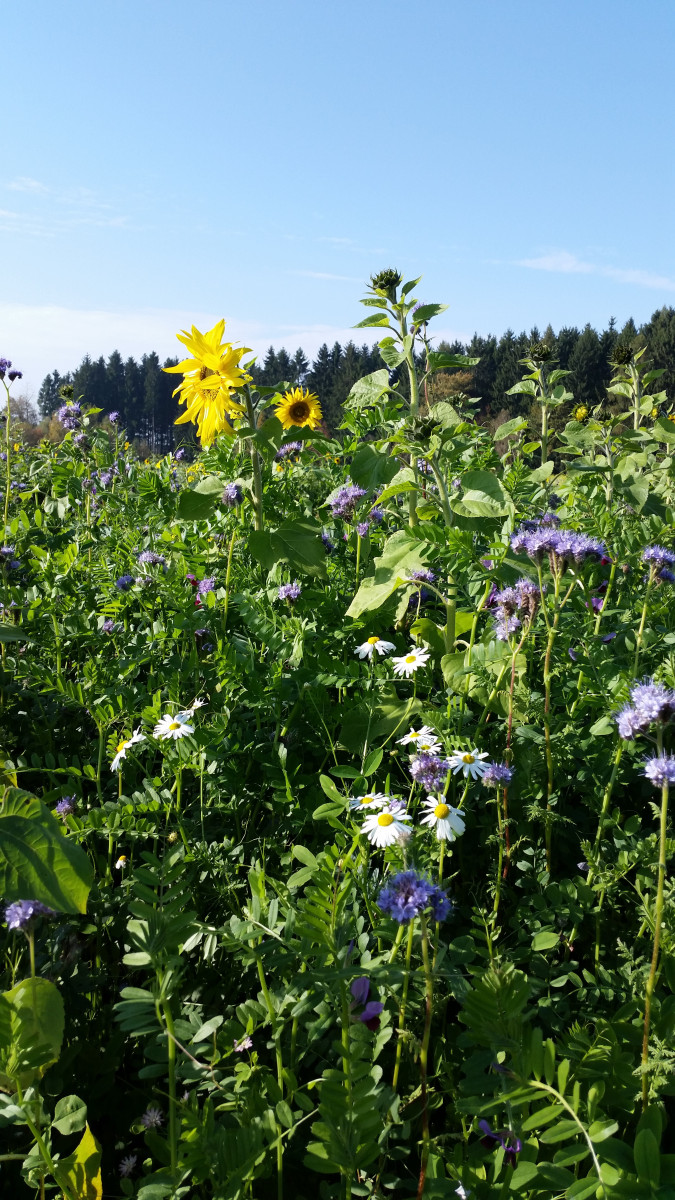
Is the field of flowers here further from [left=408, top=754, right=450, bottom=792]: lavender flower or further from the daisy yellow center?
the daisy yellow center

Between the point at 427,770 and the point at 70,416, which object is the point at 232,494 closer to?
the point at 427,770

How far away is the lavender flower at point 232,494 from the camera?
9.57 feet

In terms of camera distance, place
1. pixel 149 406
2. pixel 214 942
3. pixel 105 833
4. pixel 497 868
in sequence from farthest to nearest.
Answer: pixel 149 406 < pixel 105 833 < pixel 497 868 < pixel 214 942

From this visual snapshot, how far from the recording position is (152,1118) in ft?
4.78

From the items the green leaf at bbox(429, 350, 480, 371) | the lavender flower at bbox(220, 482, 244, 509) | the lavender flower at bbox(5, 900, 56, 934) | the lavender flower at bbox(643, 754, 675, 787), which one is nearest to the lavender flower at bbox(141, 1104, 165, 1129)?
the lavender flower at bbox(5, 900, 56, 934)

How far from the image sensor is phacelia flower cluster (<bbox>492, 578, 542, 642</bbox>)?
1719 mm

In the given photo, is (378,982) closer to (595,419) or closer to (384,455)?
(384,455)

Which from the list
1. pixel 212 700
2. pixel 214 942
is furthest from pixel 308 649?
pixel 214 942

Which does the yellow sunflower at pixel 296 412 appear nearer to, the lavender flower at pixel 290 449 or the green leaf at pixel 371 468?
the lavender flower at pixel 290 449

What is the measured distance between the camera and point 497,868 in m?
1.74

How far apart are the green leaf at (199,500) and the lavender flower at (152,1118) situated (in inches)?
73.1

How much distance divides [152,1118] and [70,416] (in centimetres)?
474

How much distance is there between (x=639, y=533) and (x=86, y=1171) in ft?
7.80

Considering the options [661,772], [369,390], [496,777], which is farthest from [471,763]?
[369,390]
